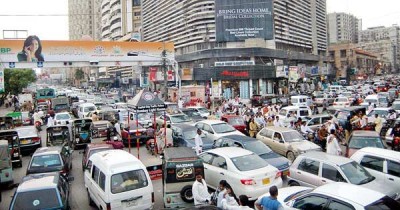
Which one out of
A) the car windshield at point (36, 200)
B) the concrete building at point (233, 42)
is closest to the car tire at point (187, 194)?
the car windshield at point (36, 200)

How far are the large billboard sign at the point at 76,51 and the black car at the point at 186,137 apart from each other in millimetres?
24734

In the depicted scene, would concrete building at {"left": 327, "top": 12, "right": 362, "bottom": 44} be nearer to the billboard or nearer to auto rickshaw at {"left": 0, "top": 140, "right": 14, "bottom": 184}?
the billboard

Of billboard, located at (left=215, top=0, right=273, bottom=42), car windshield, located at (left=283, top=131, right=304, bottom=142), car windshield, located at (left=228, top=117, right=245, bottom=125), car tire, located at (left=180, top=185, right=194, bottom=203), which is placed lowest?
car tire, located at (left=180, top=185, right=194, bottom=203)

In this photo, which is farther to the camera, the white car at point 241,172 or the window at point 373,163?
the window at point 373,163

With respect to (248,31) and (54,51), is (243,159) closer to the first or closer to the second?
(54,51)

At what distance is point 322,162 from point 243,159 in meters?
2.22

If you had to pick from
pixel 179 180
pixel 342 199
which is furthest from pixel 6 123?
pixel 342 199

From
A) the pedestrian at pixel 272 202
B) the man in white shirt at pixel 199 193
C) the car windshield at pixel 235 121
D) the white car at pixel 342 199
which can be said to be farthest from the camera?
the car windshield at pixel 235 121

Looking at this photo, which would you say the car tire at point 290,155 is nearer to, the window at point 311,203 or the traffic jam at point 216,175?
the traffic jam at point 216,175

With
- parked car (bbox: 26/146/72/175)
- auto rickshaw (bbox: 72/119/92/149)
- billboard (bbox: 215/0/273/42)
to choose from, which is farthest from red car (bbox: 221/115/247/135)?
billboard (bbox: 215/0/273/42)

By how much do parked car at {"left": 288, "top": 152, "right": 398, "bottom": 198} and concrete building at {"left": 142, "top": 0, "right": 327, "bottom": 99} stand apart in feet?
122

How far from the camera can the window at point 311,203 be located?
697 cm

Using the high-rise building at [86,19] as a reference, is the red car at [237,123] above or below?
below

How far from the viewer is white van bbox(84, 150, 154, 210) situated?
8852 mm
